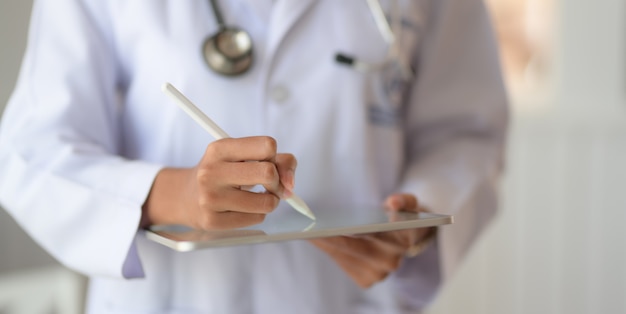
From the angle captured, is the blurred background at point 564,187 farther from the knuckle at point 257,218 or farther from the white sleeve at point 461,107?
the knuckle at point 257,218

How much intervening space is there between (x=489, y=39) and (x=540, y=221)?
90cm

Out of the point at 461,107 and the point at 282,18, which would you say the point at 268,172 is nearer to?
the point at 282,18

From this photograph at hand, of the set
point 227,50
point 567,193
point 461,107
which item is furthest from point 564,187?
point 227,50

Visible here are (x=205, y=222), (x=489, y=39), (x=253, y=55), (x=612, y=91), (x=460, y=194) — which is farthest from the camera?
(x=612, y=91)

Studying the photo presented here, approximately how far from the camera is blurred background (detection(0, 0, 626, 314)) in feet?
4.97

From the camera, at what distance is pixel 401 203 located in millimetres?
500

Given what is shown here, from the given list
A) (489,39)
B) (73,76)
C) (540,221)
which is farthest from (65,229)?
(540,221)

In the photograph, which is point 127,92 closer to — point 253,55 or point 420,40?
point 253,55

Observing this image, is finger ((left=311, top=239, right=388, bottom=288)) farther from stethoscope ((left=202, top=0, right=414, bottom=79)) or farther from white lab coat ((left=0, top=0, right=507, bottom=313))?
stethoscope ((left=202, top=0, right=414, bottom=79))

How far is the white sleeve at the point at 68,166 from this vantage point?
47 cm

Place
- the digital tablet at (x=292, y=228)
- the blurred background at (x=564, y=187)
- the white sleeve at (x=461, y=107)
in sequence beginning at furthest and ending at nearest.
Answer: the blurred background at (x=564, y=187) < the white sleeve at (x=461, y=107) < the digital tablet at (x=292, y=228)

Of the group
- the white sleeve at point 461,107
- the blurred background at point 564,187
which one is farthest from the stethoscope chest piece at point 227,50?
the blurred background at point 564,187

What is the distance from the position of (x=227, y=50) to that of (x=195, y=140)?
0.06 m

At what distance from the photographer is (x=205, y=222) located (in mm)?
404
